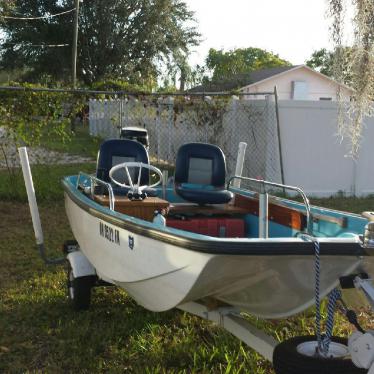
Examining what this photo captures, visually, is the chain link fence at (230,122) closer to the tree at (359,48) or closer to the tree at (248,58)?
the tree at (359,48)

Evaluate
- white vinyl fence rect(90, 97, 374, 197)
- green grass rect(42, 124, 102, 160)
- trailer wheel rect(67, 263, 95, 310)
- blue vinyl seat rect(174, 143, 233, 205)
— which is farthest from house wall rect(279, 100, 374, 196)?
trailer wheel rect(67, 263, 95, 310)

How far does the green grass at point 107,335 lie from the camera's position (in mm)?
4527

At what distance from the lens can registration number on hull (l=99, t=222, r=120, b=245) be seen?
15.0 ft

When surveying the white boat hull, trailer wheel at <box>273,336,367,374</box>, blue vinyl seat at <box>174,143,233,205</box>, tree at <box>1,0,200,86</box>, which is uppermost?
tree at <box>1,0,200,86</box>

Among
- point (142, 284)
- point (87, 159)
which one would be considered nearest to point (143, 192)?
point (142, 284)

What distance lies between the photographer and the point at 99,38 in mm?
37594

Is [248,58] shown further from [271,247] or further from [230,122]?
[271,247]

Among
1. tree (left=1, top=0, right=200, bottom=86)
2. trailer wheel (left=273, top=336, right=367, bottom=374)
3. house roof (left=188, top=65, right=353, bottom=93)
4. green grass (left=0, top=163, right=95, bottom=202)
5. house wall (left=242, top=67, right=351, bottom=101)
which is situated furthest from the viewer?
house wall (left=242, top=67, right=351, bottom=101)

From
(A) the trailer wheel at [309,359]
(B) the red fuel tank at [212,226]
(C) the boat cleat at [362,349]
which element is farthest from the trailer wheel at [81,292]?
(C) the boat cleat at [362,349]

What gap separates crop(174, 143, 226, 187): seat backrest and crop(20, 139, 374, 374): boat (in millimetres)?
114

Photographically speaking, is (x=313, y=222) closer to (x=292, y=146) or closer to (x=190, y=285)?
(x=190, y=285)

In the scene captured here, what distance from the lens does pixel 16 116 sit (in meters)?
9.72

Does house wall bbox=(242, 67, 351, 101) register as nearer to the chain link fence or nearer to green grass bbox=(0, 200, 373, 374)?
the chain link fence

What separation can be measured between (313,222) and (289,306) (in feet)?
3.17
